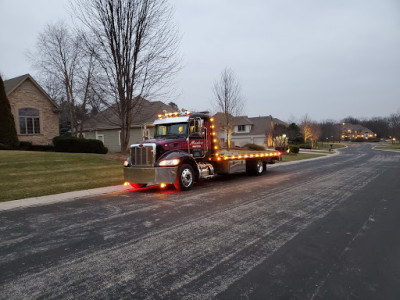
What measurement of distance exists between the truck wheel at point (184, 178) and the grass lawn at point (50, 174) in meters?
3.51

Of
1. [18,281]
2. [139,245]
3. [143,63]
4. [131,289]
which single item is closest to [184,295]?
[131,289]

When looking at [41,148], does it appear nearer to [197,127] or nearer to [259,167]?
[197,127]

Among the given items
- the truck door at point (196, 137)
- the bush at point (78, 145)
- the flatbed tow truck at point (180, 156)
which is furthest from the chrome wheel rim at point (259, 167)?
the bush at point (78, 145)

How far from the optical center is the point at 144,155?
9.41m

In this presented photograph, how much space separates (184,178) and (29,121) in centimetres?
2150

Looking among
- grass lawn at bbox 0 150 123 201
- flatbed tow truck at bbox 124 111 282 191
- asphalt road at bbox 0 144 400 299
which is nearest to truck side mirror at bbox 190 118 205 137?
flatbed tow truck at bbox 124 111 282 191

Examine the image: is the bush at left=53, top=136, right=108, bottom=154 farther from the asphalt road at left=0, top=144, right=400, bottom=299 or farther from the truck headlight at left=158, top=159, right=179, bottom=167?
the asphalt road at left=0, top=144, right=400, bottom=299

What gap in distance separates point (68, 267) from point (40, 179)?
9167 mm

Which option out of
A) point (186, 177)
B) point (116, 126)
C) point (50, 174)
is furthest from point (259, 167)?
point (116, 126)

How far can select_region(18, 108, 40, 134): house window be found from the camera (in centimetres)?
2381

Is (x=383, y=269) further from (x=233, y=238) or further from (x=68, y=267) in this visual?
(x=68, y=267)

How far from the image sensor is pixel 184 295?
294cm

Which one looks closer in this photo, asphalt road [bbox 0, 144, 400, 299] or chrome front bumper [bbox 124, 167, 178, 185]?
asphalt road [bbox 0, 144, 400, 299]

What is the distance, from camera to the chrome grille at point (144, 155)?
9328 millimetres
